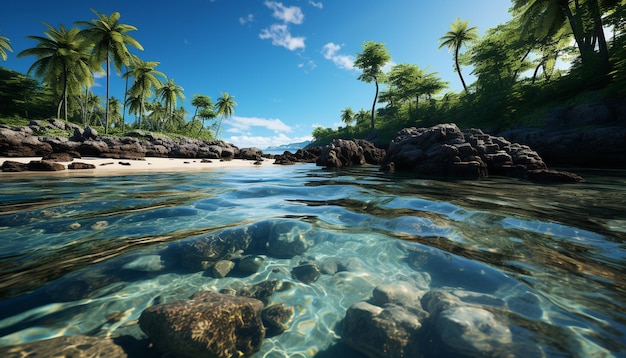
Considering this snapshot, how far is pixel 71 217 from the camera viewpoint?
3689 mm

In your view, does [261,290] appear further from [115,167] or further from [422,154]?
[115,167]

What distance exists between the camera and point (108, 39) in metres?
29.3

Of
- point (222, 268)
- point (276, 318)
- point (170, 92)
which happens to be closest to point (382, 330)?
point (276, 318)

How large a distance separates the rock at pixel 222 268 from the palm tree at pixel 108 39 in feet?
117

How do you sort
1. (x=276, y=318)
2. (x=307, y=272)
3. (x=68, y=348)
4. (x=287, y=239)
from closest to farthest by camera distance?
(x=68, y=348) < (x=276, y=318) < (x=307, y=272) < (x=287, y=239)

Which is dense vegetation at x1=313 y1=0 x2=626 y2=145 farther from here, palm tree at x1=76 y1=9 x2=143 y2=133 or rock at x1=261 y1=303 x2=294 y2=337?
palm tree at x1=76 y1=9 x2=143 y2=133

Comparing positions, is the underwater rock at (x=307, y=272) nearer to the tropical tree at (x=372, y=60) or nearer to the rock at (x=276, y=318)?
the rock at (x=276, y=318)

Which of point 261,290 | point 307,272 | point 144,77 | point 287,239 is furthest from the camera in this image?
point 144,77

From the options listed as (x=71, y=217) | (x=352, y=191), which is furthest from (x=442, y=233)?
(x=71, y=217)

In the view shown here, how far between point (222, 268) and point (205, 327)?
2.98ft

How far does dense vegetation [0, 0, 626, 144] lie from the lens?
1806cm

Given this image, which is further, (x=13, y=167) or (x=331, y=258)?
(x=13, y=167)

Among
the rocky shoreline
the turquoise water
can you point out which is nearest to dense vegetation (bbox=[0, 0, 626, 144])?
the rocky shoreline

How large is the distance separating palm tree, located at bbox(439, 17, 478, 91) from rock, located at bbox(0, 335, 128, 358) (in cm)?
3932
